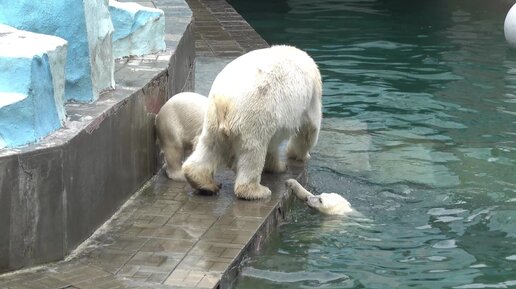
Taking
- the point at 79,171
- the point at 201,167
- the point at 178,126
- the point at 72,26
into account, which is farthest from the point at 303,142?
the point at 79,171

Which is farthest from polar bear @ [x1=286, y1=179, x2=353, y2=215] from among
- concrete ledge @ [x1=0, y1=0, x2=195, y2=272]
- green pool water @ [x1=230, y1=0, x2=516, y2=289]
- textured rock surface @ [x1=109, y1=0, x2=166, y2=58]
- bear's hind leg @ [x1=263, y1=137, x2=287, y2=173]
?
textured rock surface @ [x1=109, y1=0, x2=166, y2=58]

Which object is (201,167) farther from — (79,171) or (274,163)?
(79,171)

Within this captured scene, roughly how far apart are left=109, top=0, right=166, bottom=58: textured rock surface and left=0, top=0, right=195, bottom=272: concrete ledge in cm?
44

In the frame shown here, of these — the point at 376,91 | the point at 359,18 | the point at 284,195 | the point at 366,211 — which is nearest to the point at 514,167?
the point at 366,211

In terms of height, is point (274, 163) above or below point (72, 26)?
below

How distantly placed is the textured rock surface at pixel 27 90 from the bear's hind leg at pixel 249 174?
4.63 ft

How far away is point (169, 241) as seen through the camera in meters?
6.03

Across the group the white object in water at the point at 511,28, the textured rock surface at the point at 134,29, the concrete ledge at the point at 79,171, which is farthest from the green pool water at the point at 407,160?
the textured rock surface at the point at 134,29

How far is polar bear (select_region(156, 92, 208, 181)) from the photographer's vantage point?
7250 mm

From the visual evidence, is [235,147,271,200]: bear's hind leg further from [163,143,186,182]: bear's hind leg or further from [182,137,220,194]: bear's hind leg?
[163,143,186,182]: bear's hind leg

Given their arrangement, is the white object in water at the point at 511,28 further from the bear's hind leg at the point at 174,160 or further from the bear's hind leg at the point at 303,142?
the bear's hind leg at the point at 174,160

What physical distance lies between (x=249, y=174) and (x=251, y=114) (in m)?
0.44

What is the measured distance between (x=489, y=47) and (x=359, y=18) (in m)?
3.08

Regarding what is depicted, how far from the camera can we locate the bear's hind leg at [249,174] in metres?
6.73
